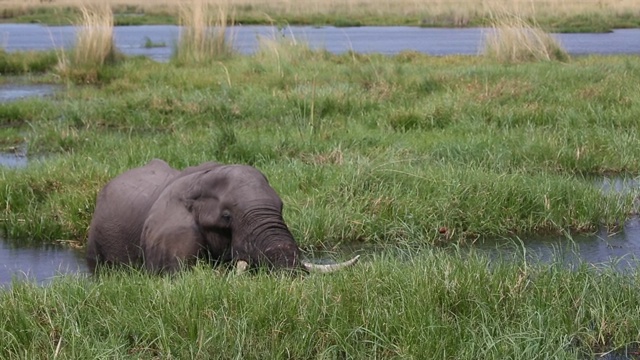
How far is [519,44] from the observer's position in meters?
16.4

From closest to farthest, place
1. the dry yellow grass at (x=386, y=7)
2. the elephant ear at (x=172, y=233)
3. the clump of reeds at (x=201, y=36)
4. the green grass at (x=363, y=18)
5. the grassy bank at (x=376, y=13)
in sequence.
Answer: the elephant ear at (x=172, y=233) → the clump of reeds at (x=201, y=36) → the green grass at (x=363, y=18) → the grassy bank at (x=376, y=13) → the dry yellow grass at (x=386, y=7)

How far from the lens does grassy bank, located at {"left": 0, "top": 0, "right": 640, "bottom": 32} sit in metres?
36.3

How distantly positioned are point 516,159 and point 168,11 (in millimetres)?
45165

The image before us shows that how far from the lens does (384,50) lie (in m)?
24.0

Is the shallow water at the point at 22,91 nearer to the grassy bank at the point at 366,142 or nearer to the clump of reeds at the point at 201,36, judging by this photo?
the grassy bank at the point at 366,142

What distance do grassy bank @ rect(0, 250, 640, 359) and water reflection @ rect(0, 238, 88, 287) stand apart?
1.23m

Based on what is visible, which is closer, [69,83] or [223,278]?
[223,278]

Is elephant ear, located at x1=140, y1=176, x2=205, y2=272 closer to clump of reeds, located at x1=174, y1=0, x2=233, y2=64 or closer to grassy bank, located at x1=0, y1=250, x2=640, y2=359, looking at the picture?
grassy bank, located at x1=0, y1=250, x2=640, y2=359

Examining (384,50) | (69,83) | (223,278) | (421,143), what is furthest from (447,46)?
(223,278)

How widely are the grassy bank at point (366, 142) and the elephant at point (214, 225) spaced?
123 cm

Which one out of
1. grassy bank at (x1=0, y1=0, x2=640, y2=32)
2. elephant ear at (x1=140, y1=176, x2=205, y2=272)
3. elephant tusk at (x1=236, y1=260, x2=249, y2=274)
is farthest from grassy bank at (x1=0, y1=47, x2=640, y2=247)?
grassy bank at (x1=0, y1=0, x2=640, y2=32)

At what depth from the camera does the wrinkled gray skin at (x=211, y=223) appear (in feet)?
15.7

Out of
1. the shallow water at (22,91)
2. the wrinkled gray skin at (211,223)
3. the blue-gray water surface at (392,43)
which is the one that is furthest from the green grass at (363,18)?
the wrinkled gray skin at (211,223)

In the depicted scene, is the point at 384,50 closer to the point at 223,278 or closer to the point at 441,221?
the point at 441,221
